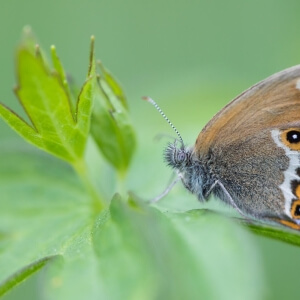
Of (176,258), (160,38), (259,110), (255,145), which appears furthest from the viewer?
(160,38)

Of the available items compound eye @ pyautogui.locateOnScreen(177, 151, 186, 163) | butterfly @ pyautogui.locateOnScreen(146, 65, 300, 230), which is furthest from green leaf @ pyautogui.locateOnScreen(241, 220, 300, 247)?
compound eye @ pyautogui.locateOnScreen(177, 151, 186, 163)

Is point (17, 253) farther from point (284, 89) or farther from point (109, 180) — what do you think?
point (284, 89)

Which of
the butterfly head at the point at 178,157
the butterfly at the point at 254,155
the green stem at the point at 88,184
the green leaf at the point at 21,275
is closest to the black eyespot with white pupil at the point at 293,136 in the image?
the butterfly at the point at 254,155

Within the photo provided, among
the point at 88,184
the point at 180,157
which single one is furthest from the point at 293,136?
the point at 88,184

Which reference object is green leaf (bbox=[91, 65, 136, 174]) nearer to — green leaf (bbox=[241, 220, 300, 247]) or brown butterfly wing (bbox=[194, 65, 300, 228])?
brown butterfly wing (bbox=[194, 65, 300, 228])

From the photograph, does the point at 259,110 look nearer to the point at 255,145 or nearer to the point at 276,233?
the point at 255,145

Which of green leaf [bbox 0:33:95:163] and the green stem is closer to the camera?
green leaf [bbox 0:33:95:163]

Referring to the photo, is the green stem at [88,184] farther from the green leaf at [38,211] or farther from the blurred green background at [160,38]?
the blurred green background at [160,38]
